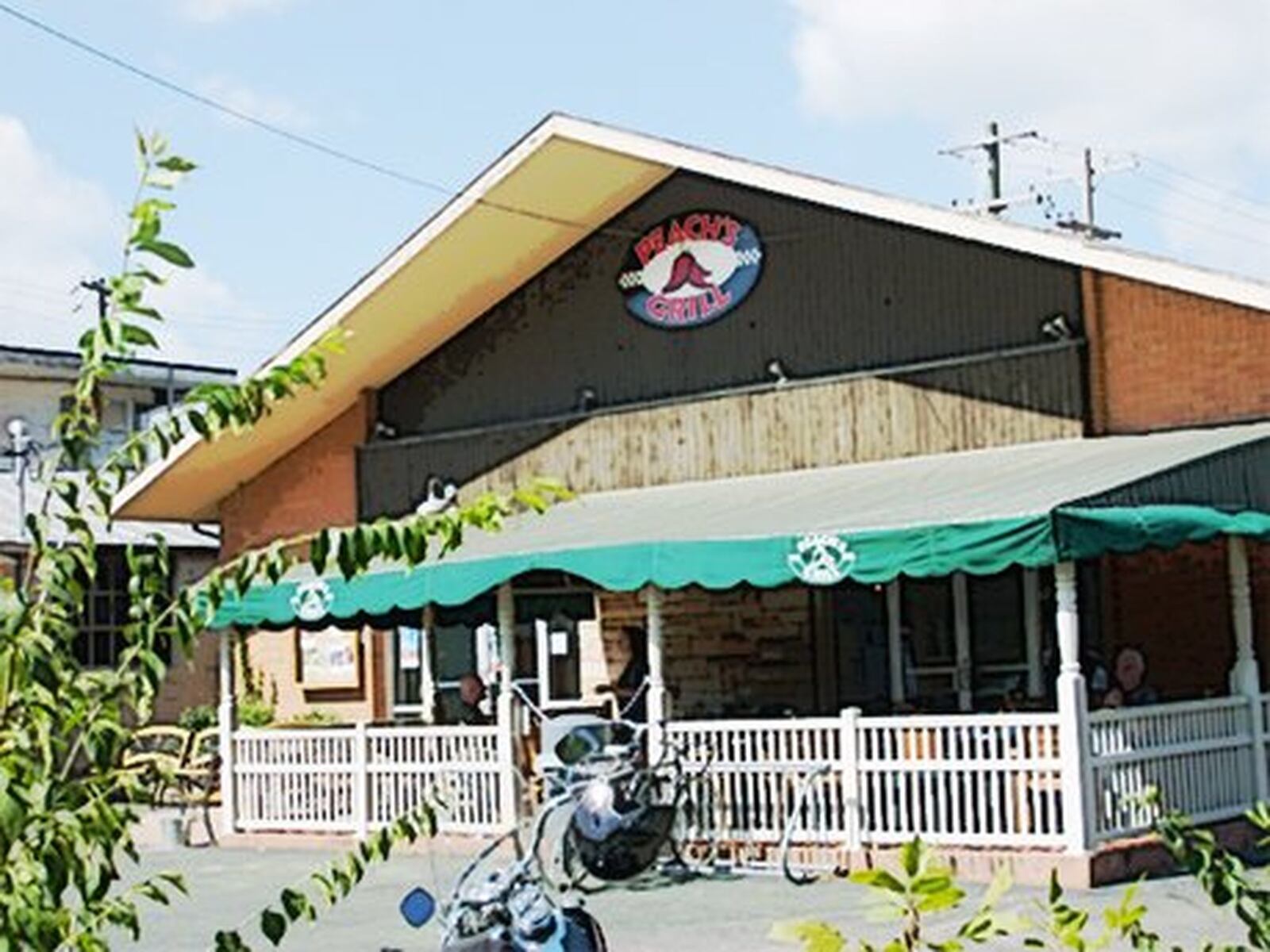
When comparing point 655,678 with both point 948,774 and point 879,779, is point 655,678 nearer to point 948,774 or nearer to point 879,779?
point 879,779

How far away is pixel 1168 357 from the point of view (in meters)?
16.2

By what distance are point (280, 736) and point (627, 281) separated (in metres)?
5.16

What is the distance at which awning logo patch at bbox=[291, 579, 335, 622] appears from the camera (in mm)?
16812

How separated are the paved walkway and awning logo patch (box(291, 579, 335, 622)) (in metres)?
2.11

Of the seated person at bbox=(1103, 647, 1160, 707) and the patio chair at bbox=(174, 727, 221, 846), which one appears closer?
the seated person at bbox=(1103, 647, 1160, 707)

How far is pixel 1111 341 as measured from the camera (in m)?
16.5

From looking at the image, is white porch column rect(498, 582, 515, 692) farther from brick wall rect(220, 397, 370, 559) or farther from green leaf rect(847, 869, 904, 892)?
green leaf rect(847, 869, 904, 892)

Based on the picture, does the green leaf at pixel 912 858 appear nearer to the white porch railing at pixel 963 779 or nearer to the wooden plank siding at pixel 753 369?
the white porch railing at pixel 963 779

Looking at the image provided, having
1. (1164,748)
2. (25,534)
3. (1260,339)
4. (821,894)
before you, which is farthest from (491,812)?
(25,534)

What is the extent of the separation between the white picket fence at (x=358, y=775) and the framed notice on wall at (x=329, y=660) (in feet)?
11.8

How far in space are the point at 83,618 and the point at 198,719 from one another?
2356cm

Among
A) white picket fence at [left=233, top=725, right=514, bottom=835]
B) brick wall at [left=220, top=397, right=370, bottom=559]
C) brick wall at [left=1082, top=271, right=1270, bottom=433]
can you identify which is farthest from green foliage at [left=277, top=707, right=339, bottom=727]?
brick wall at [left=1082, top=271, right=1270, bottom=433]

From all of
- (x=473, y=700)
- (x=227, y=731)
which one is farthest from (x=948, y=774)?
(x=227, y=731)

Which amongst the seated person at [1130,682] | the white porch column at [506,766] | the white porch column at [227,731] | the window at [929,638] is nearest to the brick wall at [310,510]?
the white porch column at [227,731]
